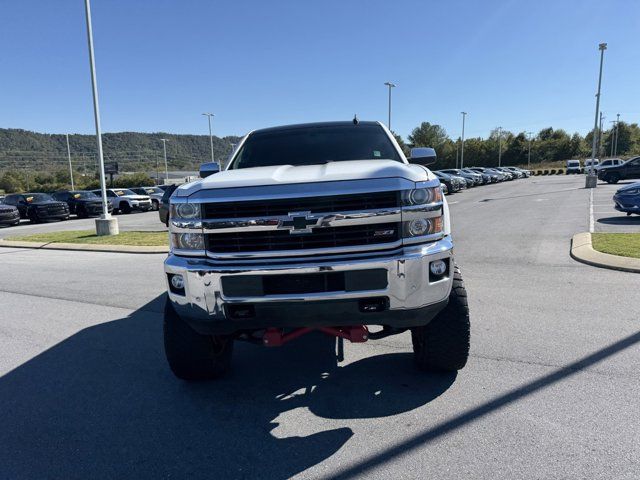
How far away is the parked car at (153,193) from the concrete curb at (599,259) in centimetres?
2554

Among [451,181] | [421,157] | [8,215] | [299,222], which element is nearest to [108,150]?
[8,215]

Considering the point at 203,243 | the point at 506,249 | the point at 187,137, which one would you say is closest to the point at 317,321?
the point at 203,243

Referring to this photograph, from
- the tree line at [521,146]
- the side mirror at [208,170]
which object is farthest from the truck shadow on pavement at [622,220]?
the tree line at [521,146]

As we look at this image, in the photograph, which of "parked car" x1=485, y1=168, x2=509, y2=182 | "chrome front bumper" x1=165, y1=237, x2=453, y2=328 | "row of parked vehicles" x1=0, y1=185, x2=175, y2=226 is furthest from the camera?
"parked car" x1=485, y1=168, x2=509, y2=182

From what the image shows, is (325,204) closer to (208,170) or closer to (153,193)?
(208,170)

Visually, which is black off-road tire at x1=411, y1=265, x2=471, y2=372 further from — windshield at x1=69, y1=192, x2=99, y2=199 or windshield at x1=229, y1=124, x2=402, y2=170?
windshield at x1=69, y1=192, x2=99, y2=199

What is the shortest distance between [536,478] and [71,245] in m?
12.9

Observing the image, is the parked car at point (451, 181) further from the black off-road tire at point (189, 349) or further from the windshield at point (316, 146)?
the black off-road tire at point (189, 349)

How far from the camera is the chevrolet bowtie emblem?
9.23 ft

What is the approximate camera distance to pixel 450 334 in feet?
10.8

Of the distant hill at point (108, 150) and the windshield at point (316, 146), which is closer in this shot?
the windshield at point (316, 146)

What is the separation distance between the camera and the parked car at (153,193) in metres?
29.1

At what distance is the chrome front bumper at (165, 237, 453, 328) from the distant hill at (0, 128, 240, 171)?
105924mm

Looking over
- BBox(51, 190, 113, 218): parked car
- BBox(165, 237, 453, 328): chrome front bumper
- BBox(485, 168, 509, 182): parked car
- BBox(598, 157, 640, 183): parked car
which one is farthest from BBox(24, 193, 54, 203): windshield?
BBox(485, 168, 509, 182): parked car
